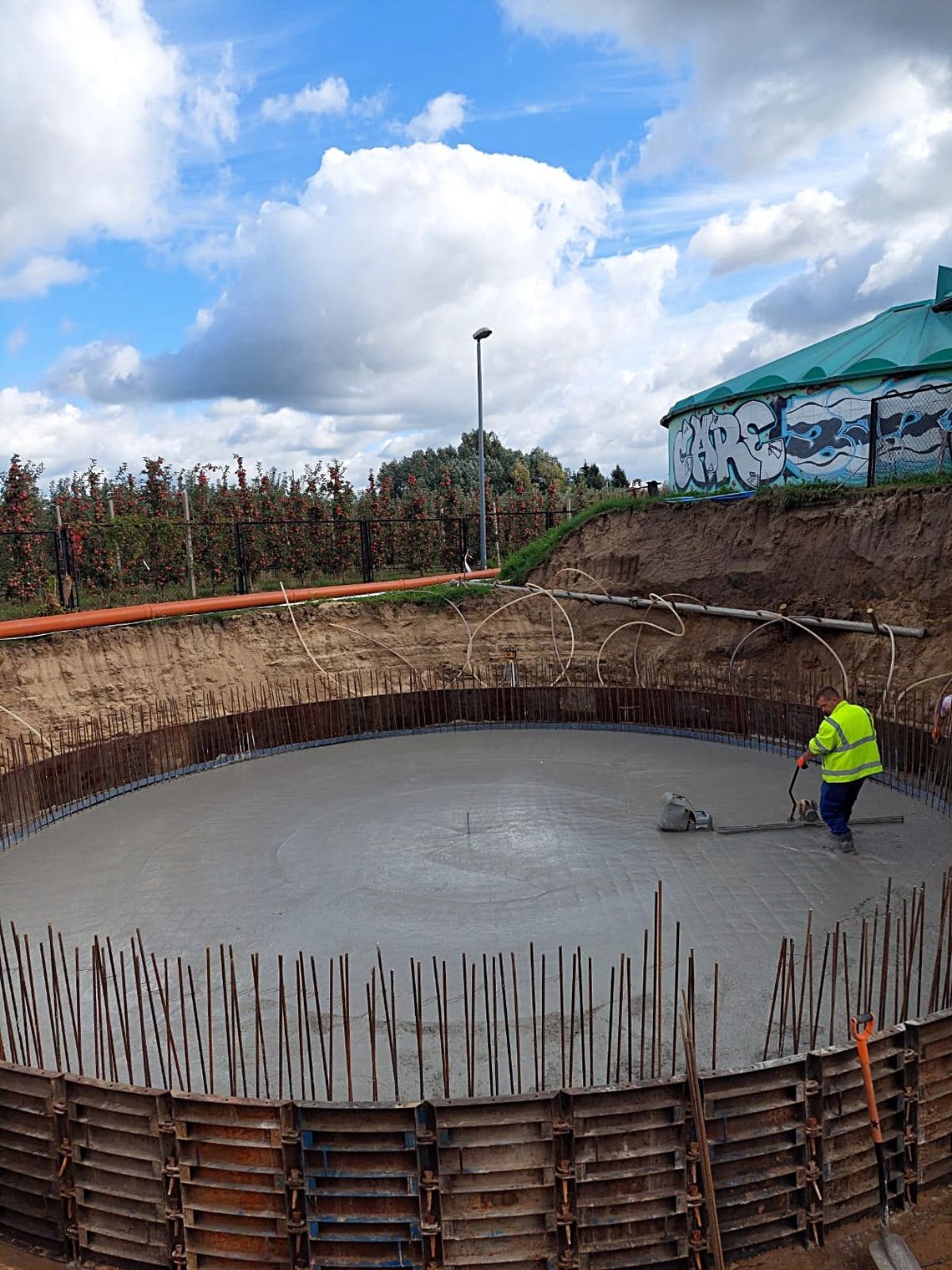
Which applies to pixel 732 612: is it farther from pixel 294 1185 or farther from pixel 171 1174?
pixel 171 1174

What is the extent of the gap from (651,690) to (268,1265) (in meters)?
10.2

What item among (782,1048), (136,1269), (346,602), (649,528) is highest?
(649,528)

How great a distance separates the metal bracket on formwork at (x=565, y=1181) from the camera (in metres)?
4.13

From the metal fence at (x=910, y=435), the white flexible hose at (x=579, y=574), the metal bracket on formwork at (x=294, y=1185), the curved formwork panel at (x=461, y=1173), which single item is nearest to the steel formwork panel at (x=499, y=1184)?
the curved formwork panel at (x=461, y=1173)

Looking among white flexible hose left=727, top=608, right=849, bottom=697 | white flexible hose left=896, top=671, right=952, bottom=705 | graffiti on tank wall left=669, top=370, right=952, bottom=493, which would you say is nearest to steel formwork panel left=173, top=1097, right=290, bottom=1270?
white flexible hose left=896, top=671, right=952, bottom=705

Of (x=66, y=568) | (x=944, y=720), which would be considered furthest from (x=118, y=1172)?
(x=66, y=568)

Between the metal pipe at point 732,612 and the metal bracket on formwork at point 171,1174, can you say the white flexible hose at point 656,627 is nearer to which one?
the metal pipe at point 732,612

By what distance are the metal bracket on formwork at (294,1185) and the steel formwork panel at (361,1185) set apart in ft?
0.08

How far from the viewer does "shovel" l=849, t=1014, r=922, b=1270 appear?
403 cm

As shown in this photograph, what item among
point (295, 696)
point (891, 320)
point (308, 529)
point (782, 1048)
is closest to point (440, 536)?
point (308, 529)

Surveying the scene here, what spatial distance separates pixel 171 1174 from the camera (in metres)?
4.23

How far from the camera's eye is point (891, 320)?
18.7 meters

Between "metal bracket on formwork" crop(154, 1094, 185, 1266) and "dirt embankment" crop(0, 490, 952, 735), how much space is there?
10055 mm

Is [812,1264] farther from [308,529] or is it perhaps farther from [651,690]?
[308,529]
